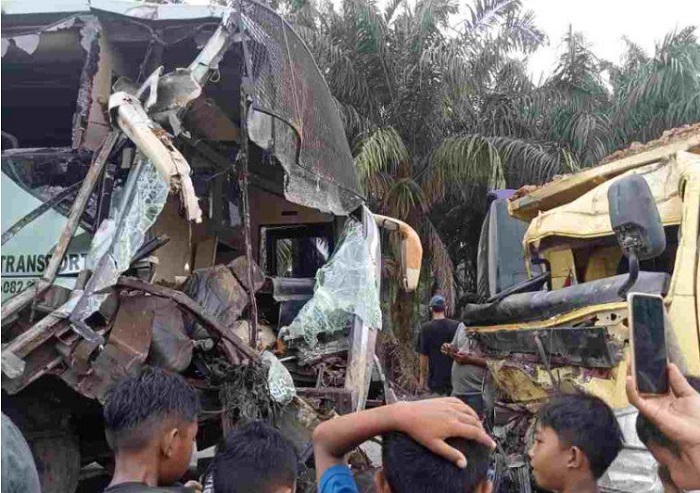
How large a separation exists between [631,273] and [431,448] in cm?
178

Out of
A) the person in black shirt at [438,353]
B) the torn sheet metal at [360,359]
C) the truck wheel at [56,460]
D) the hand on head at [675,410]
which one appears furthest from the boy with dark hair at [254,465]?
the person in black shirt at [438,353]

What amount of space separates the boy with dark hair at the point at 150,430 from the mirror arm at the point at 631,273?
1680mm

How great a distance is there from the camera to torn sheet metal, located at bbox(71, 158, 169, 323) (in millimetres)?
3400

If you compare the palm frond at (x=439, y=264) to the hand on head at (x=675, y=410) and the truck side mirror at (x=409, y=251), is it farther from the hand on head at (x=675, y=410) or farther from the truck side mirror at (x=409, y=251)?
the hand on head at (x=675, y=410)

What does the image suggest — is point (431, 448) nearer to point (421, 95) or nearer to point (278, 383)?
point (278, 383)

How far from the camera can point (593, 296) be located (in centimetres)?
338

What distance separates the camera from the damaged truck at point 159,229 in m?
3.49

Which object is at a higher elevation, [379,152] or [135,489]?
[379,152]

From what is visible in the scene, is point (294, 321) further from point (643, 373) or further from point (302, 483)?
point (643, 373)

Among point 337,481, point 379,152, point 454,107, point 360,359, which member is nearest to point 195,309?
point 360,359

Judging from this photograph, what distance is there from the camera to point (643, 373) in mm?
1788

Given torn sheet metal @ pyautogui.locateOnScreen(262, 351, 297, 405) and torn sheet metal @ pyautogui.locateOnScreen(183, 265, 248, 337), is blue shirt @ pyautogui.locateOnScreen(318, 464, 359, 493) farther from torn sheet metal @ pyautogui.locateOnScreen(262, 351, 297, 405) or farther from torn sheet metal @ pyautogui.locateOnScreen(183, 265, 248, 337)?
torn sheet metal @ pyautogui.locateOnScreen(183, 265, 248, 337)

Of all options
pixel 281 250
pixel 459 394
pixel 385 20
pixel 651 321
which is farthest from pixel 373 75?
pixel 651 321

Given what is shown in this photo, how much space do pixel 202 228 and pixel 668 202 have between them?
4477 millimetres
